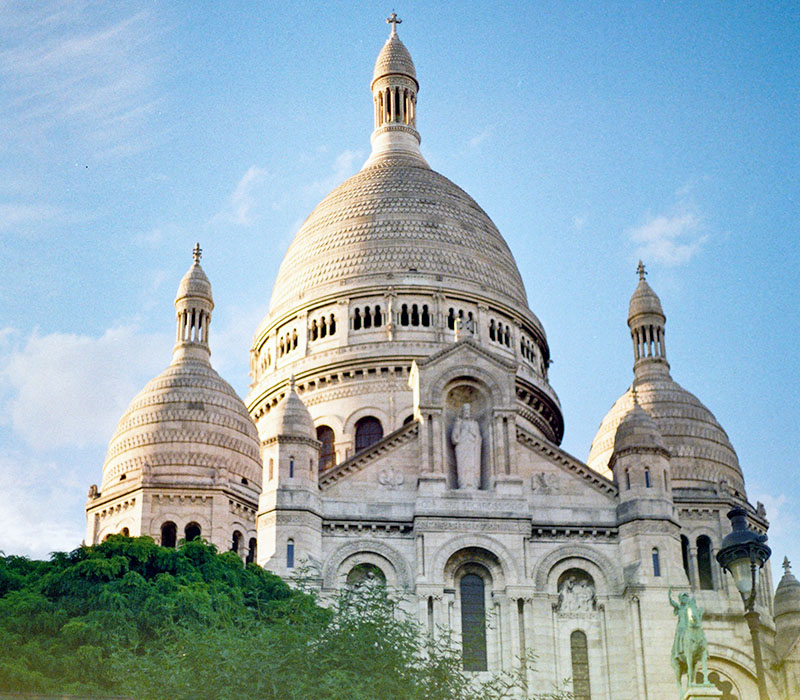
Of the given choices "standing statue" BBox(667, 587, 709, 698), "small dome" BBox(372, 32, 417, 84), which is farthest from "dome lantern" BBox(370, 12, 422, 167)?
"standing statue" BBox(667, 587, 709, 698)

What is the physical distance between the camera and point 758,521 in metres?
63.1

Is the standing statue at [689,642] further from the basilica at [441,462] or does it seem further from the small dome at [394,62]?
the small dome at [394,62]

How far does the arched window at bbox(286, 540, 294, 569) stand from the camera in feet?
154

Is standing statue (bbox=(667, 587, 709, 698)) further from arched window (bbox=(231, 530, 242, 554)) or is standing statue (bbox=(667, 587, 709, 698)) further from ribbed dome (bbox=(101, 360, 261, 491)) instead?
ribbed dome (bbox=(101, 360, 261, 491))

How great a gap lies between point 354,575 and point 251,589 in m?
6.61

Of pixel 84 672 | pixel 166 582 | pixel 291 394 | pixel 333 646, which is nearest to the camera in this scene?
pixel 333 646

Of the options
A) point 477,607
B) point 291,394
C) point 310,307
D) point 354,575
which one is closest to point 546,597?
point 477,607

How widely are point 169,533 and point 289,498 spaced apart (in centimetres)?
1073

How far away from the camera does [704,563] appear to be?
59562mm

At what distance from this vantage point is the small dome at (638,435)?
50.2 m

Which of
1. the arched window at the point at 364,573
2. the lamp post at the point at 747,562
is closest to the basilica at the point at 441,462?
the arched window at the point at 364,573

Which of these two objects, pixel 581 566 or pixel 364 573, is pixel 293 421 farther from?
pixel 581 566

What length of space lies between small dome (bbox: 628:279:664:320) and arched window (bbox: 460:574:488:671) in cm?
2208

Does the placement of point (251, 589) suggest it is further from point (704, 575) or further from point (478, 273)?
point (478, 273)
